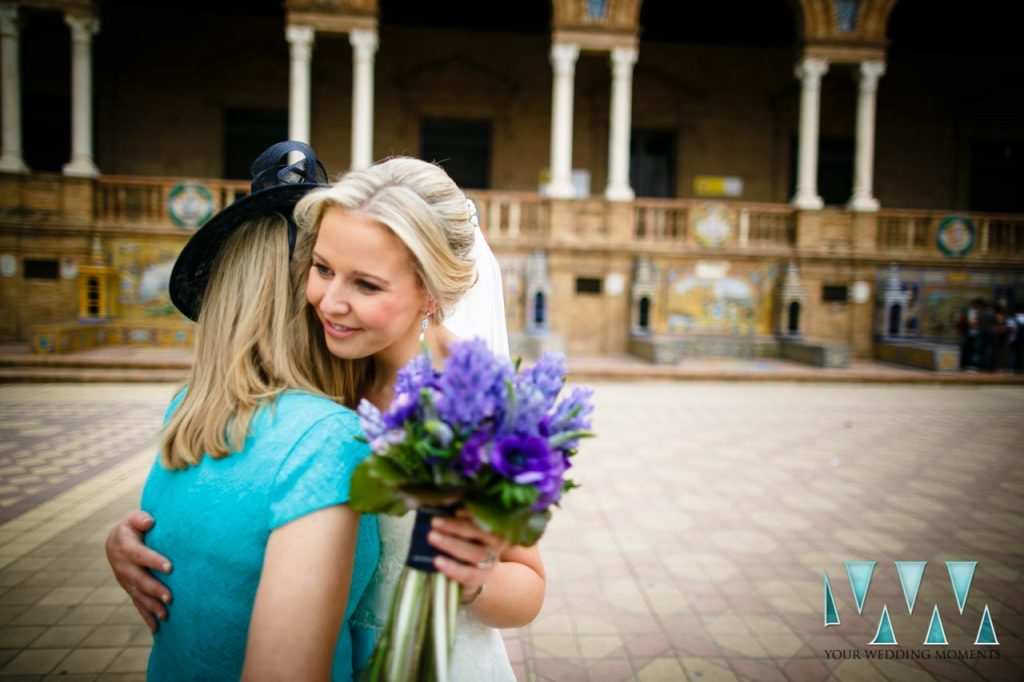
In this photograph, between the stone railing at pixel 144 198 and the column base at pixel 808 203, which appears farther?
the column base at pixel 808 203

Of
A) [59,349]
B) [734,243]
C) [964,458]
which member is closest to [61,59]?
[59,349]

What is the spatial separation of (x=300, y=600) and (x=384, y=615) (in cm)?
55

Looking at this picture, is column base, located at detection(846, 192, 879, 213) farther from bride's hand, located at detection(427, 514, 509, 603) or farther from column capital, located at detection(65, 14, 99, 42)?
column capital, located at detection(65, 14, 99, 42)

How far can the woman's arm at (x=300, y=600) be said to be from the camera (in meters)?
1.09

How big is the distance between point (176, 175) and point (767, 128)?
16.1 meters

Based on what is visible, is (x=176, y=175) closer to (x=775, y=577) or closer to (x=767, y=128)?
(x=767, y=128)

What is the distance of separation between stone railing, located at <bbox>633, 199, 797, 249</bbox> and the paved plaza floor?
22.8 feet

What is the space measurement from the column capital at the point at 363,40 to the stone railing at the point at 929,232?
11925 millimetres

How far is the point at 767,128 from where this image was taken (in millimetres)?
17328

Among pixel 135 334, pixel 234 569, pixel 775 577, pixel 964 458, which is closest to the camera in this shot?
pixel 234 569

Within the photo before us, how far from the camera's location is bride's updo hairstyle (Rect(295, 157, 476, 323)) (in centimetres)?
133

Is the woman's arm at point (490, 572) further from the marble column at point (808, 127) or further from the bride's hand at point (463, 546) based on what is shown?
the marble column at point (808, 127)

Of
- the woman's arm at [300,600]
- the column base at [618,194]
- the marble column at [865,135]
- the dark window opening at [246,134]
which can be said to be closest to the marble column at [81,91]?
the dark window opening at [246,134]

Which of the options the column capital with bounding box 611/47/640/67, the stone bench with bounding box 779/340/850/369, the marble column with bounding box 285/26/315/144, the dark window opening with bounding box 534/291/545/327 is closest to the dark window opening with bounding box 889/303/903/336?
the stone bench with bounding box 779/340/850/369
